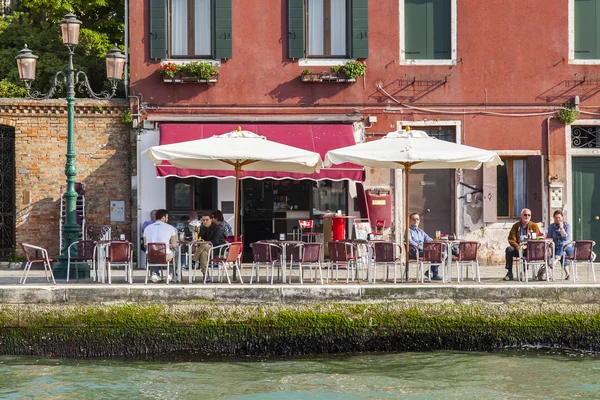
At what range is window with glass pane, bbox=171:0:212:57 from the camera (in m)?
18.5

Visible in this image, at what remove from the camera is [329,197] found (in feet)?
60.7

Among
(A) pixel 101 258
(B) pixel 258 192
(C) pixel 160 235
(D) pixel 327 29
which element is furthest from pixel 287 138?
(A) pixel 101 258

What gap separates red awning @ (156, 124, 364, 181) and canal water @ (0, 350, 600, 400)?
16.5ft

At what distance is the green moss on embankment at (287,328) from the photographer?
13078mm

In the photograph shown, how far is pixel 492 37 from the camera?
1856 centimetres

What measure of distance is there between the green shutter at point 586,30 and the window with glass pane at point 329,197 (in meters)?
5.03

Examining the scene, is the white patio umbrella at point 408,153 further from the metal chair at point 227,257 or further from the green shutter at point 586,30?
the green shutter at point 586,30

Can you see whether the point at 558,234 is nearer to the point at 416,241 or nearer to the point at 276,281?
the point at 416,241

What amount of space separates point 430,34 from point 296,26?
2.48 m

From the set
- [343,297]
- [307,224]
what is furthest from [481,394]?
[307,224]

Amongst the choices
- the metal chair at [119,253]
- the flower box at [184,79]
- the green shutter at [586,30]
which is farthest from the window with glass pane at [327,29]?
the metal chair at [119,253]

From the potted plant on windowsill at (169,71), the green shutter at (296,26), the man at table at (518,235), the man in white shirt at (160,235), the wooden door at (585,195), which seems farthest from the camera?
the wooden door at (585,195)

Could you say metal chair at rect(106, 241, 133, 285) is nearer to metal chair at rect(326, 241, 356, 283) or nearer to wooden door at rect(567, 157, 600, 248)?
metal chair at rect(326, 241, 356, 283)

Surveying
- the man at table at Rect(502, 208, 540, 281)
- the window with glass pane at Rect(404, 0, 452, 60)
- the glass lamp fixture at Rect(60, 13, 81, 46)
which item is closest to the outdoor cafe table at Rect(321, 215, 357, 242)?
the window with glass pane at Rect(404, 0, 452, 60)
